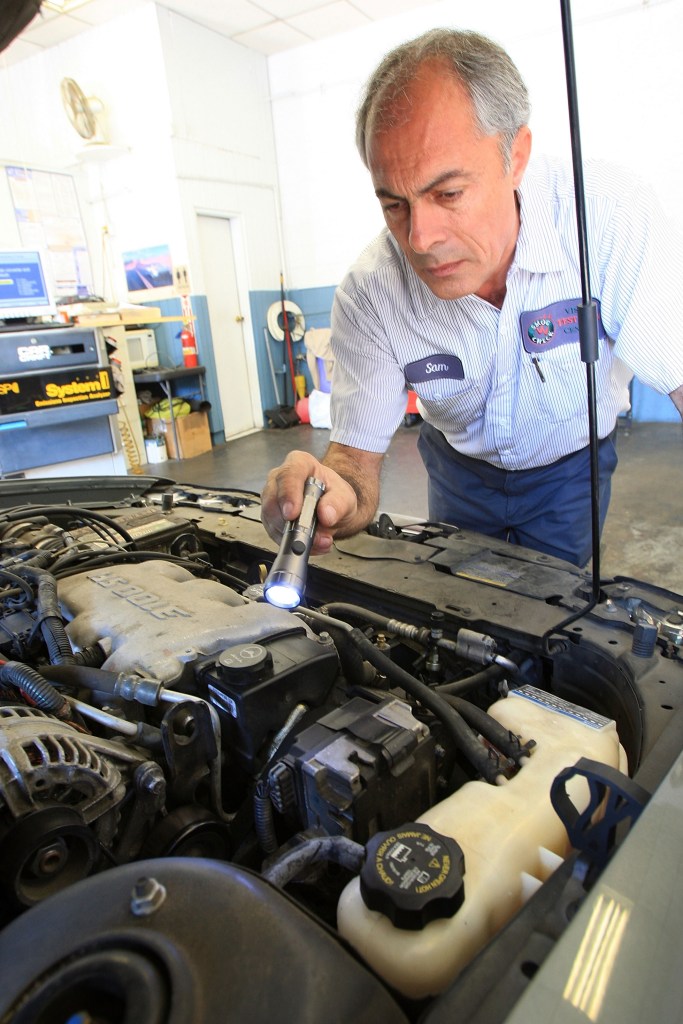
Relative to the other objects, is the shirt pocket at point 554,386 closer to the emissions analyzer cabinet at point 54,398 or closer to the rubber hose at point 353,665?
the rubber hose at point 353,665

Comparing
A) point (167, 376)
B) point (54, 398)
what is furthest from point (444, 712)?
point (167, 376)

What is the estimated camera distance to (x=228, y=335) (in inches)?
289

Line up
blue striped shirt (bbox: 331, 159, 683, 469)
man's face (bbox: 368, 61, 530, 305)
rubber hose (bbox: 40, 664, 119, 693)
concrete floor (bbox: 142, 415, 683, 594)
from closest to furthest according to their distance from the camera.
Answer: rubber hose (bbox: 40, 664, 119, 693) < man's face (bbox: 368, 61, 530, 305) < blue striped shirt (bbox: 331, 159, 683, 469) < concrete floor (bbox: 142, 415, 683, 594)

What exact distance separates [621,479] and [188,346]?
447cm

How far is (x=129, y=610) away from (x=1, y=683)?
222 mm

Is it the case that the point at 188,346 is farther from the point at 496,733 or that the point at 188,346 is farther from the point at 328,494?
the point at 496,733

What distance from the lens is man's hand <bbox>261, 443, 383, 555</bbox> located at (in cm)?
122

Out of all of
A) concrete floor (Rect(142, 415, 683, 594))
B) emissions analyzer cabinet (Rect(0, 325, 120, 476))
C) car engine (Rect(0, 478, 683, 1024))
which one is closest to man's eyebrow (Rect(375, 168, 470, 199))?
car engine (Rect(0, 478, 683, 1024))

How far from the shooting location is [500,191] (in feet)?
4.15

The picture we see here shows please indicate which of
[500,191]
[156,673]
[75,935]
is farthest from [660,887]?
[500,191]

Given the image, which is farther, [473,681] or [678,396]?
[678,396]

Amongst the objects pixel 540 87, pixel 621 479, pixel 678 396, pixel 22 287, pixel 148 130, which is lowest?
pixel 621 479

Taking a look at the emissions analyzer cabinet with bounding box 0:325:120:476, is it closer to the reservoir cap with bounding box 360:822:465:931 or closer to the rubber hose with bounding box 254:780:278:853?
the rubber hose with bounding box 254:780:278:853

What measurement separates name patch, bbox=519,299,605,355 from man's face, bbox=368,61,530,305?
265 mm
